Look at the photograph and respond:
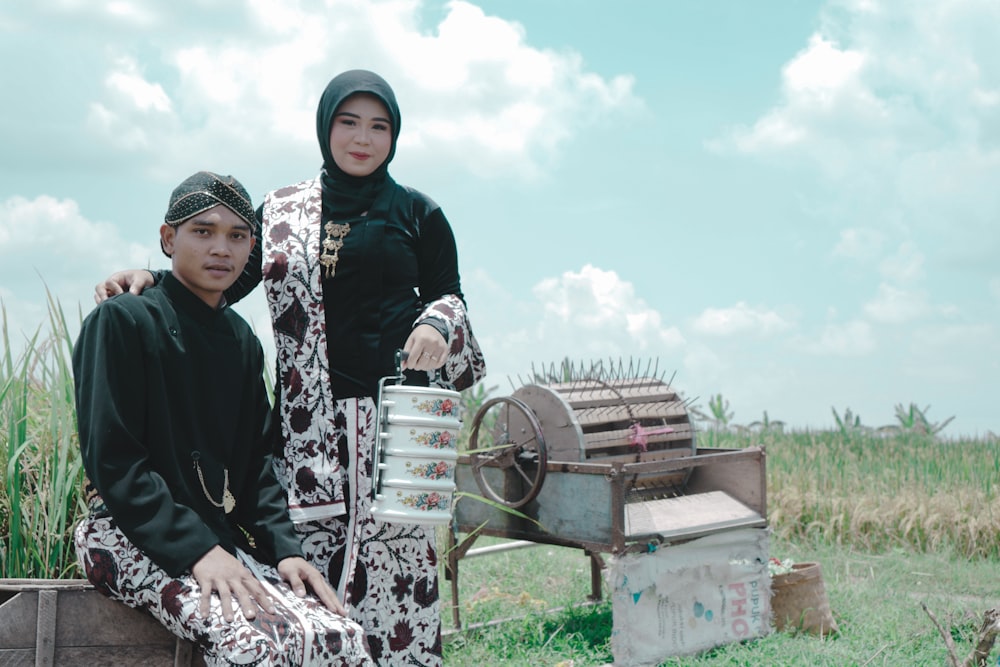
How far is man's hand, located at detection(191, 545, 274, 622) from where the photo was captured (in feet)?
6.87

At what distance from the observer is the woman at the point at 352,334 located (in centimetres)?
267

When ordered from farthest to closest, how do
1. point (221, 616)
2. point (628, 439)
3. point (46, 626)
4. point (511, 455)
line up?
point (628, 439)
point (511, 455)
point (46, 626)
point (221, 616)

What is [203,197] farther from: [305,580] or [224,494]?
[305,580]

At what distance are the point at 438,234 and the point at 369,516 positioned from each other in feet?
2.70

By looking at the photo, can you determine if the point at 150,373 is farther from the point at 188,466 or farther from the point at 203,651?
the point at 203,651

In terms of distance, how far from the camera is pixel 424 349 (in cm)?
262

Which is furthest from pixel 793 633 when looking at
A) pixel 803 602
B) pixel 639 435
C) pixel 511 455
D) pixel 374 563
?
pixel 374 563

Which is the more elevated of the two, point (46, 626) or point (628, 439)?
point (628, 439)

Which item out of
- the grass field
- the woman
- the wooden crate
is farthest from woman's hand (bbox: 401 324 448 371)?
the grass field

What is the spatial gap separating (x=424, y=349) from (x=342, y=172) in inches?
22.6

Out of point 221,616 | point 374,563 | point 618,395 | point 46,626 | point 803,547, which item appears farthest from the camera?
point 803,547

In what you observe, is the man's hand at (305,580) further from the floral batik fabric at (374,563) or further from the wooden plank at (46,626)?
the wooden plank at (46,626)

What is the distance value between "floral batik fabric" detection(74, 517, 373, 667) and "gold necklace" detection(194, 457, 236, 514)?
15 centimetres

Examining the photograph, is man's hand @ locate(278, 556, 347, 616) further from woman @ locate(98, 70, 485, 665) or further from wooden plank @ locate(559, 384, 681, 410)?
wooden plank @ locate(559, 384, 681, 410)
